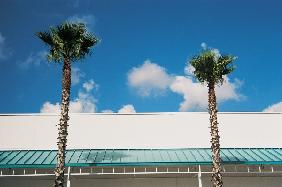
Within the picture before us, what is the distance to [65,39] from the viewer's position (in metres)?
19.3

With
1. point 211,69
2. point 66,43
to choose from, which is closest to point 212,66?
point 211,69

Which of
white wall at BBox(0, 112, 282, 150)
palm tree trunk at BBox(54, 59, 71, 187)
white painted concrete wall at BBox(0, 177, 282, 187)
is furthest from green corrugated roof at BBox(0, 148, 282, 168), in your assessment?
palm tree trunk at BBox(54, 59, 71, 187)

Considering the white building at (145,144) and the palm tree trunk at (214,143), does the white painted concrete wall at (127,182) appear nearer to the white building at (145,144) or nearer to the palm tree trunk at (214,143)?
the white building at (145,144)

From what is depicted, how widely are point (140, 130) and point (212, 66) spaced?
28.2ft

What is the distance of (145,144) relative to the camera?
26.7 m

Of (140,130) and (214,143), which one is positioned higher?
(140,130)

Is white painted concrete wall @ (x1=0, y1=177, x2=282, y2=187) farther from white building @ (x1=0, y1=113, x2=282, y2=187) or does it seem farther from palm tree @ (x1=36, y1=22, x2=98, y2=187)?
palm tree @ (x1=36, y1=22, x2=98, y2=187)

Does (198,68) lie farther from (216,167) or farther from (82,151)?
(82,151)

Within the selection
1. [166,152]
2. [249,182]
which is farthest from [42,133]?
[249,182]

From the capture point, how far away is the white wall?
26.6 m

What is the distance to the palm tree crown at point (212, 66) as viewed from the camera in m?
20.2

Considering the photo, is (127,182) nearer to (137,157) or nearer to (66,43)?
(137,157)

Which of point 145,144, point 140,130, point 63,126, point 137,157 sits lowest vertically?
point 137,157

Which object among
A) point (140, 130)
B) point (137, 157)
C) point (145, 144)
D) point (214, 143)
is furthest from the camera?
point (140, 130)
